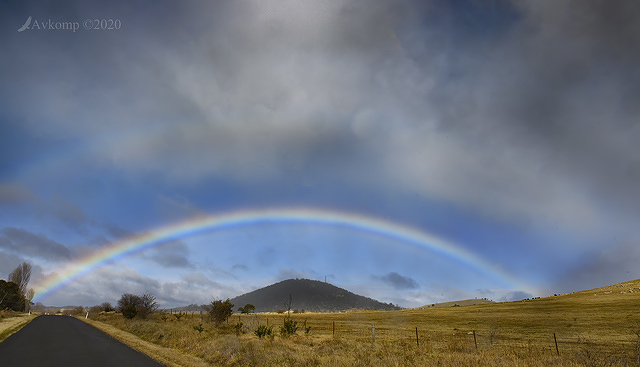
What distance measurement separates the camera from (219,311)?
39.7 m

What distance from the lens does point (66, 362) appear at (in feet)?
46.7

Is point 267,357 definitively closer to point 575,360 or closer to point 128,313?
point 575,360

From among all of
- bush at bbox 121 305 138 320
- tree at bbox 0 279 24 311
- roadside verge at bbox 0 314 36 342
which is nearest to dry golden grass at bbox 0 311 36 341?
roadside verge at bbox 0 314 36 342

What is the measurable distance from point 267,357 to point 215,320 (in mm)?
27899

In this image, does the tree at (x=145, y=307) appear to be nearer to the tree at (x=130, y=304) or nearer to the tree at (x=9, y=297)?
the tree at (x=130, y=304)

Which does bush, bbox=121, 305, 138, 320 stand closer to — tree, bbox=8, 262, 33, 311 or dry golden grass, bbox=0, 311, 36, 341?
dry golden grass, bbox=0, 311, 36, 341

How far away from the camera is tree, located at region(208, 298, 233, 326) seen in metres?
39.6

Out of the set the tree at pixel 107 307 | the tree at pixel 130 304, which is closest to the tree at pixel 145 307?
the tree at pixel 130 304

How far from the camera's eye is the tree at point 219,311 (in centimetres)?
3962

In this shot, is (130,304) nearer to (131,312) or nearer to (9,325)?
(131,312)

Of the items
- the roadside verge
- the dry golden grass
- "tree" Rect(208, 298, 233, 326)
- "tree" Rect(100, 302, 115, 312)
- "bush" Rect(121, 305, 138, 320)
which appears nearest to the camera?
the roadside verge

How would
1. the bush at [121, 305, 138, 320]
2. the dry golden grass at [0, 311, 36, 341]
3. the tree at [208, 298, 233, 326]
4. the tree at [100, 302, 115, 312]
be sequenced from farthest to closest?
the tree at [100, 302, 115, 312], the bush at [121, 305, 138, 320], the tree at [208, 298, 233, 326], the dry golden grass at [0, 311, 36, 341]

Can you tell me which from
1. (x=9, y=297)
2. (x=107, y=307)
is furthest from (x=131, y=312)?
(x=9, y=297)

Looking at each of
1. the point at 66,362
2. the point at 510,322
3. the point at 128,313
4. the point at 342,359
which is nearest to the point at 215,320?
the point at 128,313
